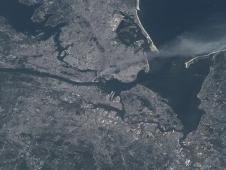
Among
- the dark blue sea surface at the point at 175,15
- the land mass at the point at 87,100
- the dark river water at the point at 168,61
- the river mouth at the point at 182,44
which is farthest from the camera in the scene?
the land mass at the point at 87,100

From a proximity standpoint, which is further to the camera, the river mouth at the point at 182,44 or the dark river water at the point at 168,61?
the dark river water at the point at 168,61

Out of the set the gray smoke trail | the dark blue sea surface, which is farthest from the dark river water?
the gray smoke trail

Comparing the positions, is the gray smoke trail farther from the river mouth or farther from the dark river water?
the dark river water

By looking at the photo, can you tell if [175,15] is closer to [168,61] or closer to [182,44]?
[182,44]

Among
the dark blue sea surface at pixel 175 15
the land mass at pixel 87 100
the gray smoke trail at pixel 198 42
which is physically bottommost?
the land mass at pixel 87 100

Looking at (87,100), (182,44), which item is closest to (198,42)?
(182,44)

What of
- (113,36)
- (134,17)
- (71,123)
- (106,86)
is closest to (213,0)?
(134,17)

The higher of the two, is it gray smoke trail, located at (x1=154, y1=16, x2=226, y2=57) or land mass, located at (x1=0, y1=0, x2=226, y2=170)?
gray smoke trail, located at (x1=154, y1=16, x2=226, y2=57)

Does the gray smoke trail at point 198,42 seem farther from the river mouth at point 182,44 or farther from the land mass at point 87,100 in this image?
the land mass at point 87,100

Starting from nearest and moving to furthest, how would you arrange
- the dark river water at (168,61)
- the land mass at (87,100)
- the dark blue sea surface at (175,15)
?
the dark blue sea surface at (175,15), the dark river water at (168,61), the land mass at (87,100)

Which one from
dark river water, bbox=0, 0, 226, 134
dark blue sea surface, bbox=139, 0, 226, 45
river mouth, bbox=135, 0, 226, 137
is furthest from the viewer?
dark river water, bbox=0, 0, 226, 134

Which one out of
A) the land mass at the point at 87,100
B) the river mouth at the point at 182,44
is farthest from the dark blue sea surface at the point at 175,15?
the land mass at the point at 87,100

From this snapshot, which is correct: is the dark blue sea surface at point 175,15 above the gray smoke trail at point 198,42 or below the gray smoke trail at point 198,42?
above
